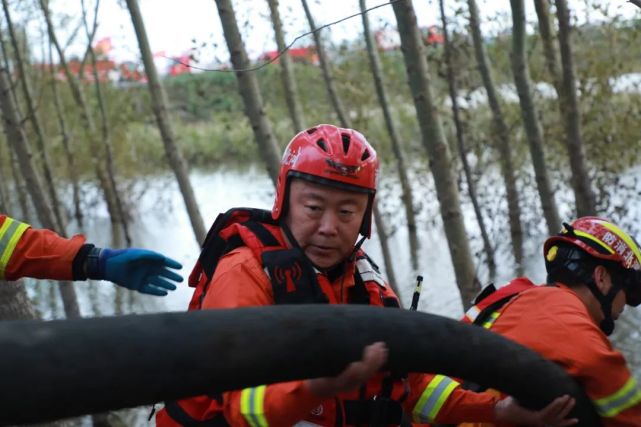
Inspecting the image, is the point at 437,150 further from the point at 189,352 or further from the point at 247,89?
the point at 189,352

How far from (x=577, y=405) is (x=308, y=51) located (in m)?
15.6

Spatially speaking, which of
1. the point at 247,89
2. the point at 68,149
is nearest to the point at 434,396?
the point at 247,89

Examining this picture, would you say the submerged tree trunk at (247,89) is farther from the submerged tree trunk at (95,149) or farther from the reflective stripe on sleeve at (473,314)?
the submerged tree trunk at (95,149)

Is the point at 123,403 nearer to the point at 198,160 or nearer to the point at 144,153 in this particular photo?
the point at 144,153

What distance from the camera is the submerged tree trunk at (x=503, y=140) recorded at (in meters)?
11.9

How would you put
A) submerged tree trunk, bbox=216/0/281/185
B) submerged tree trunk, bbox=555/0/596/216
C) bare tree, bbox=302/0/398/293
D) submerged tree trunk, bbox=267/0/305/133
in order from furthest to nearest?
submerged tree trunk, bbox=267/0/305/133 < bare tree, bbox=302/0/398/293 < submerged tree trunk, bbox=555/0/596/216 < submerged tree trunk, bbox=216/0/281/185

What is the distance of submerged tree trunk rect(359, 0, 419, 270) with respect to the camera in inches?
565

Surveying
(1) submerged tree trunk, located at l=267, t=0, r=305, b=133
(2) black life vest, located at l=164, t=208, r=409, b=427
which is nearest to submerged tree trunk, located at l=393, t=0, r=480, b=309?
(2) black life vest, located at l=164, t=208, r=409, b=427

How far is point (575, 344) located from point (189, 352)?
2.06 m

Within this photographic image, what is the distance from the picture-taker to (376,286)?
2928 millimetres

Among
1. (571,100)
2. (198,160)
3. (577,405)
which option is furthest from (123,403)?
(198,160)

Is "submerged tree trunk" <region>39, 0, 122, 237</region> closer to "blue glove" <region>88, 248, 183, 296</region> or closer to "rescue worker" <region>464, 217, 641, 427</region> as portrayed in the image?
"blue glove" <region>88, 248, 183, 296</region>

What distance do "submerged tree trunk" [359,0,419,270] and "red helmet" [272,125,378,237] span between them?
934 cm

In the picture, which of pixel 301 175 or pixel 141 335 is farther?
pixel 301 175
